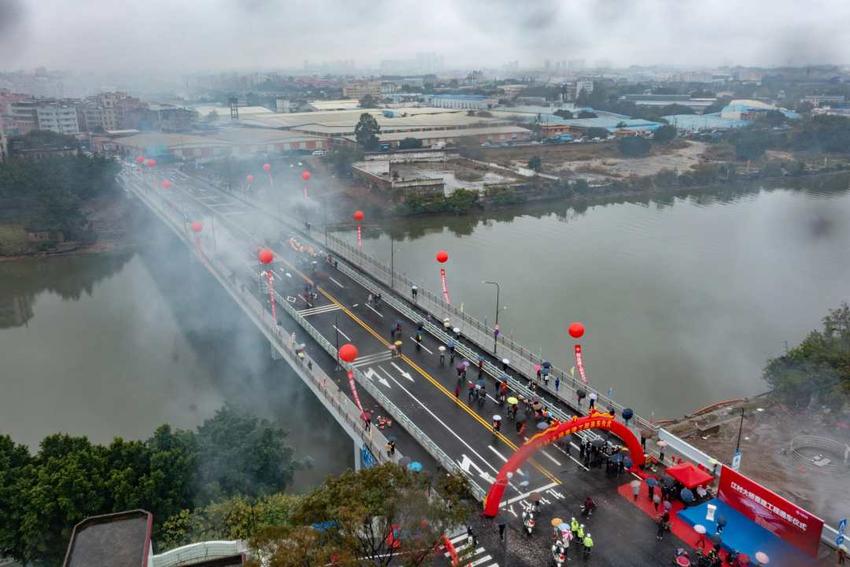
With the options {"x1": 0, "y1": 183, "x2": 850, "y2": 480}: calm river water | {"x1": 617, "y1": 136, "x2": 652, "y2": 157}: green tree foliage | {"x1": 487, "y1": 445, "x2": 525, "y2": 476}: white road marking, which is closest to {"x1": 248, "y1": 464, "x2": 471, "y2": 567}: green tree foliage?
{"x1": 487, "y1": 445, "x2": 525, "y2": 476}: white road marking

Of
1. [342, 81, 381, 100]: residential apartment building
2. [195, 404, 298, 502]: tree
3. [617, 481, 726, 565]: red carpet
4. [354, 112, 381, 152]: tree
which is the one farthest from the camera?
[342, 81, 381, 100]: residential apartment building

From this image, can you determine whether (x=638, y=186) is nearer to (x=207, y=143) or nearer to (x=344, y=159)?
(x=344, y=159)

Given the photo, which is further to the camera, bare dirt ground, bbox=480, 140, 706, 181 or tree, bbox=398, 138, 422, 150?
tree, bbox=398, 138, 422, 150

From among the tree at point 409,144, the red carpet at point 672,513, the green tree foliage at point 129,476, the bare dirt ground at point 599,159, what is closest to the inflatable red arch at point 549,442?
the red carpet at point 672,513

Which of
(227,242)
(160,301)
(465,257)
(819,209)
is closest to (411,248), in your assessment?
(465,257)

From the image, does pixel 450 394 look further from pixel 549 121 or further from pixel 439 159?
pixel 549 121

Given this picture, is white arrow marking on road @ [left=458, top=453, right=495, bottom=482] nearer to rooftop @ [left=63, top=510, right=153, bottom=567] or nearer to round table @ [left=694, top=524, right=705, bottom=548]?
round table @ [left=694, top=524, right=705, bottom=548]
